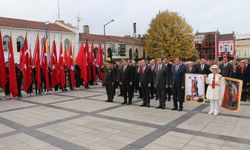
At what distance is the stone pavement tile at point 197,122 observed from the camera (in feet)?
23.8

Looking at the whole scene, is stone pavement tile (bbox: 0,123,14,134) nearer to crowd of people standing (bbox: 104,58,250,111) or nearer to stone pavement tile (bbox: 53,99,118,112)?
stone pavement tile (bbox: 53,99,118,112)

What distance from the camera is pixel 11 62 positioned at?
44.7 ft

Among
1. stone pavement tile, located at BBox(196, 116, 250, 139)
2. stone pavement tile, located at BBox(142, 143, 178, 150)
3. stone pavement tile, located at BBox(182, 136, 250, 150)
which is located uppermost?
stone pavement tile, located at BBox(196, 116, 250, 139)

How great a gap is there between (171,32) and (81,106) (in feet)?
103

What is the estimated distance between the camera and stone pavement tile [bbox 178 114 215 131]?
7.24m

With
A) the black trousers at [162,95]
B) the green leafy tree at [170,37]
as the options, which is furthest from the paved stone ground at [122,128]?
the green leafy tree at [170,37]

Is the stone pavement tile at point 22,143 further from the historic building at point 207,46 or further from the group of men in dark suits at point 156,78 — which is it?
the historic building at point 207,46

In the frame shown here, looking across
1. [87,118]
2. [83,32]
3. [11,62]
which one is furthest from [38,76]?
[83,32]

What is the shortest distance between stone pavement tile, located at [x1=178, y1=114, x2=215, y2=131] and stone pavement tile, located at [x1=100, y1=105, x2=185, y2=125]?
573mm

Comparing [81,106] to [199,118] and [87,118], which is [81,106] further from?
[199,118]

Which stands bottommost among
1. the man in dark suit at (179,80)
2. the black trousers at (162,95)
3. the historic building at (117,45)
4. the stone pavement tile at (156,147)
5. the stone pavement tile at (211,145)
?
the stone pavement tile at (156,147)

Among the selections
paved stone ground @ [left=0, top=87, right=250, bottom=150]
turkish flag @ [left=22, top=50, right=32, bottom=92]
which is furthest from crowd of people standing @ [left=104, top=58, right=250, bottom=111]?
turkish flag @ [left=22, top=50, right=32, bottom=92]

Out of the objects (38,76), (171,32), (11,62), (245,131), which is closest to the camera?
(245,131)

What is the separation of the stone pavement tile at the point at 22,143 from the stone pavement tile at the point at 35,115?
1.32 meters
